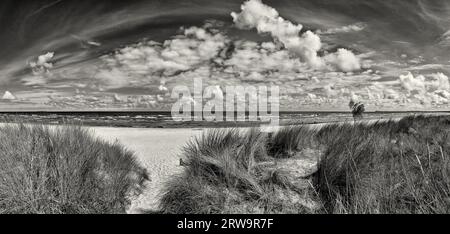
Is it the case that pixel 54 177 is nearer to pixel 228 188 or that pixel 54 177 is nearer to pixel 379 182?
pixel 228 188

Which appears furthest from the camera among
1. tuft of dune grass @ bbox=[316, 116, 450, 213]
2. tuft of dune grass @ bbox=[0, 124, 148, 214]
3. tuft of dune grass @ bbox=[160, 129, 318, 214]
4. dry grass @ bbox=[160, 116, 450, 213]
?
tuft of dune grass @ bbox=[160, 129, 318, 214]

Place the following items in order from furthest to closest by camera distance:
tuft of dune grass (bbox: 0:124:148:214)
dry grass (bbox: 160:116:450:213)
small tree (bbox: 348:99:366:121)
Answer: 1. small tree (bbox: 348:99:366:121)
2. tuft of dune grass (bbox: 0:124:148:214)
3. dry grass (bbox: 160:116:450:213)

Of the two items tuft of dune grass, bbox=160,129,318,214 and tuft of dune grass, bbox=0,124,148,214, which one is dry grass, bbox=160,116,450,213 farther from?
tuft of dune grass, bbox=0,124,148,214

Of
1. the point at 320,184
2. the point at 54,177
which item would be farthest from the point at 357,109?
the point at 54,177

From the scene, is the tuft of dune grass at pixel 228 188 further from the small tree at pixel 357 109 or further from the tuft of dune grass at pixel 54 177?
the small tree at pixel 357 109

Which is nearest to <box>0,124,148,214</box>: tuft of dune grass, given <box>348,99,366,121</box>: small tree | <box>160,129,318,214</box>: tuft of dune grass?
<box>160,129,318,214</box>: tuft of dune grass

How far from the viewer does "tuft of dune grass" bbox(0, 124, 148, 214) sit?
11.1ft

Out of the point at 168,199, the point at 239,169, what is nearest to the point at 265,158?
the point at 239,169

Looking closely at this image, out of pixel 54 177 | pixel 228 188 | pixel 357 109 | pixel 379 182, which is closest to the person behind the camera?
pixel 379 182

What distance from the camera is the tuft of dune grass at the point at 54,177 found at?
337cm

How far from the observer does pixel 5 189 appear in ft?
11.4

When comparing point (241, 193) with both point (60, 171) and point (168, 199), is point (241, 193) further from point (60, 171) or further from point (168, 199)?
point (60, 171)

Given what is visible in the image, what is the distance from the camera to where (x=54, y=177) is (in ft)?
11.8
